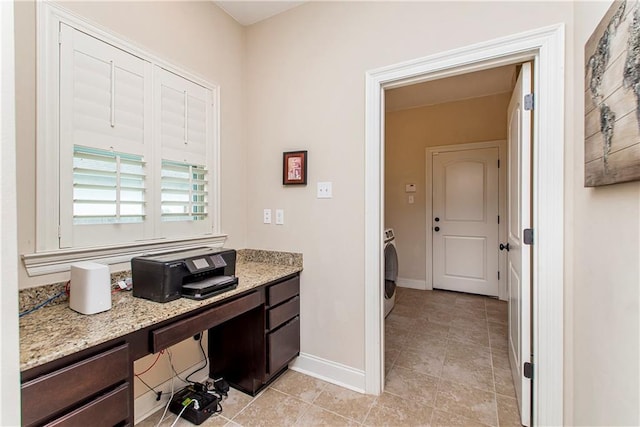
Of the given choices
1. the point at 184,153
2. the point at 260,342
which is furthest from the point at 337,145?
the point at 260,342

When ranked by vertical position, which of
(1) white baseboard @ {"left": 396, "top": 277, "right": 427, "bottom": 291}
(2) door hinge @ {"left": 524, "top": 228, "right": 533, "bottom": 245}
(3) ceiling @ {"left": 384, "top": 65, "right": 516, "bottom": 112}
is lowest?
(1) white baseboard @ {"left": 396, "top": 277, "right": 427, "bottom": 291}

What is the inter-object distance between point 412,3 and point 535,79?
2.80ft

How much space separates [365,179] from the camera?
1.88m

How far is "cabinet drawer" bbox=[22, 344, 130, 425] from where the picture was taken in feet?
2.82


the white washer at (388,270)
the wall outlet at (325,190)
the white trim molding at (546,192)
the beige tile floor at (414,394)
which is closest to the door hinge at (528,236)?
the white trim molding at (546,192)

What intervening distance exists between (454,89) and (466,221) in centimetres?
175

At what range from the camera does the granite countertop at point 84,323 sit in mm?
923

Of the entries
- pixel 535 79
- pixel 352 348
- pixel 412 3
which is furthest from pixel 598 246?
pixel 412 3

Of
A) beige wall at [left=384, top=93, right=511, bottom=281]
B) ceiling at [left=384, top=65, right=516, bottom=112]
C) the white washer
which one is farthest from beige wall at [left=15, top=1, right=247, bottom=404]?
beige wall at [left=384, top=93, right=511, bottom=281]

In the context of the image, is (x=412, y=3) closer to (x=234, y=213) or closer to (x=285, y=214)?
(x=285, y=214)

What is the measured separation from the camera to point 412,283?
4.27m

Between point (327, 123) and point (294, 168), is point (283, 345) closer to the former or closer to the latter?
point (294, 168)

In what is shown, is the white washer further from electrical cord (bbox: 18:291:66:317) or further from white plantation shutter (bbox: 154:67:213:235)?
electrical cord (bbox: 18:291:66:317)

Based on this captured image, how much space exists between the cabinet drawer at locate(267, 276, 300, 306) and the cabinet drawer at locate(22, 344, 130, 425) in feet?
2.84
